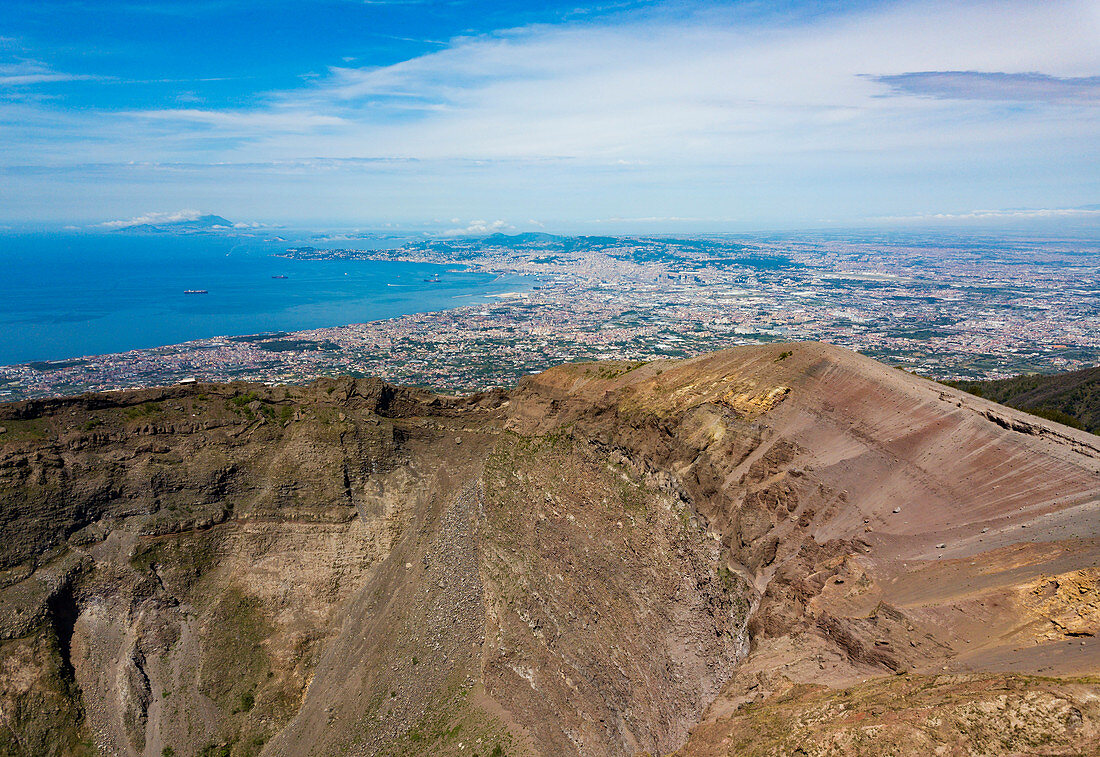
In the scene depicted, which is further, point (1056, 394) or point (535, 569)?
point (1056, 394)

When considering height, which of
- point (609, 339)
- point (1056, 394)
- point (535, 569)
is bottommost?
point (535, 569)

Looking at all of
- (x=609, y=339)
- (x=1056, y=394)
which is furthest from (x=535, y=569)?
(x=609, y=339)

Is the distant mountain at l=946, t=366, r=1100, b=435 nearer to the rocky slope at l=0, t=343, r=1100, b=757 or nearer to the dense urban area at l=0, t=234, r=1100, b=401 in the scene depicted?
the dense urban area at l=0, t=234, r=1100, b=401

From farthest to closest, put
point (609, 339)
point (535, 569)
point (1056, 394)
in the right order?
point (609, 339) < point (1056, 394) < point (535, 569)

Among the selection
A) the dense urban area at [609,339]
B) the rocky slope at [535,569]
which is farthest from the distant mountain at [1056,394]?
the rocky slope at [535,569]

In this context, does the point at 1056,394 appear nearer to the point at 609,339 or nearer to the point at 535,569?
the point at 535,569

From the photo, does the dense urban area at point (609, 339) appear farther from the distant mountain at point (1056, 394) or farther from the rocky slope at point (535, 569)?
the rocky slope at point (535, 569)
